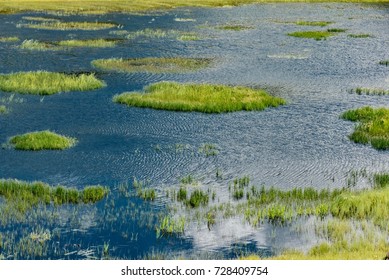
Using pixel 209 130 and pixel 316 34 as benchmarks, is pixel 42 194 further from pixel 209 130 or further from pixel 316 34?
pixel 316 34

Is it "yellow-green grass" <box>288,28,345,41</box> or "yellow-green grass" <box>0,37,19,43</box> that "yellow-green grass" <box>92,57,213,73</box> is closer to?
"yellow-green grass" <box>0,37,19,43</box>

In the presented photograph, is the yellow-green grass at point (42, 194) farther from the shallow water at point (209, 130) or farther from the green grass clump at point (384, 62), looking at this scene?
the green grass clump at point (384, 62)

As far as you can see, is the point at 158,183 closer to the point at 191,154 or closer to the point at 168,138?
the point at 191,154

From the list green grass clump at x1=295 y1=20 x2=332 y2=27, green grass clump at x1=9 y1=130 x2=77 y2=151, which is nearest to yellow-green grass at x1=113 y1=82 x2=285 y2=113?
green grass clump at x1=9 y1=130 x2=77 y2=151

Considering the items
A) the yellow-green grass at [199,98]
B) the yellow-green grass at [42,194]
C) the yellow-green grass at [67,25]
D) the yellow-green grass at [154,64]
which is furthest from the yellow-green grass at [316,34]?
the yellow-green grass at [42,194]

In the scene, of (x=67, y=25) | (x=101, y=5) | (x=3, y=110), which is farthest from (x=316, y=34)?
(x=101, y=5)

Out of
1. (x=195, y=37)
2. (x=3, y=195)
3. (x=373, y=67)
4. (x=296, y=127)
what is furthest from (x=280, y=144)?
(x=195, y=37)
